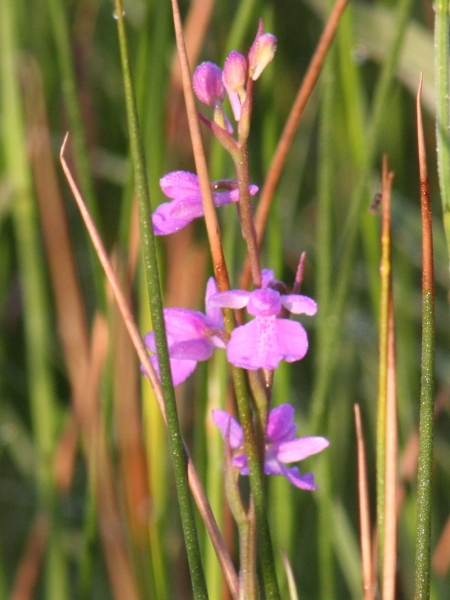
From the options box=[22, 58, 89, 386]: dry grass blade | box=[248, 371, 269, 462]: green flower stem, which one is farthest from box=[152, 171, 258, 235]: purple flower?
box=[22, 58, 89, 386]: dry grass blade

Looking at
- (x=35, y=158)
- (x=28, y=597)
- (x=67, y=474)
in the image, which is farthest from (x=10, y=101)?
(x=28, y=597)

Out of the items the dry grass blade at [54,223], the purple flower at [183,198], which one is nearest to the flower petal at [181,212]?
the purple flower at [183,198]

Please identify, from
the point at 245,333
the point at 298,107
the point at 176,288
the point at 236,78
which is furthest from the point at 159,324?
the point at 176,288

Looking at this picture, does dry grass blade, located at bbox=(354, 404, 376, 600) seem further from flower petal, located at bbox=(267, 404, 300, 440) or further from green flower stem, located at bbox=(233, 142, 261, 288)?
green flower stem, located at bbox=(233, 142, 261, 288)

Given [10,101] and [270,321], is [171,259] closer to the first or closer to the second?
[10,101]

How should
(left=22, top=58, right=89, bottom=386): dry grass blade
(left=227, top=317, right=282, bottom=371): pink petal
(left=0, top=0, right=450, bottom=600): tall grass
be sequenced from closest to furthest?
(left=227, top=317, right=282, bottom=371): pink petal → (left=0, top=0, right=450, bottom=600): tall grass → (left=22, top=58, right=89, bottom=386): dry grass blade

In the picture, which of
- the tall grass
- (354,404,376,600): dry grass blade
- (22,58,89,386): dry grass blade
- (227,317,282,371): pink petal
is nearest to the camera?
(227,317,282,371): pink petal
